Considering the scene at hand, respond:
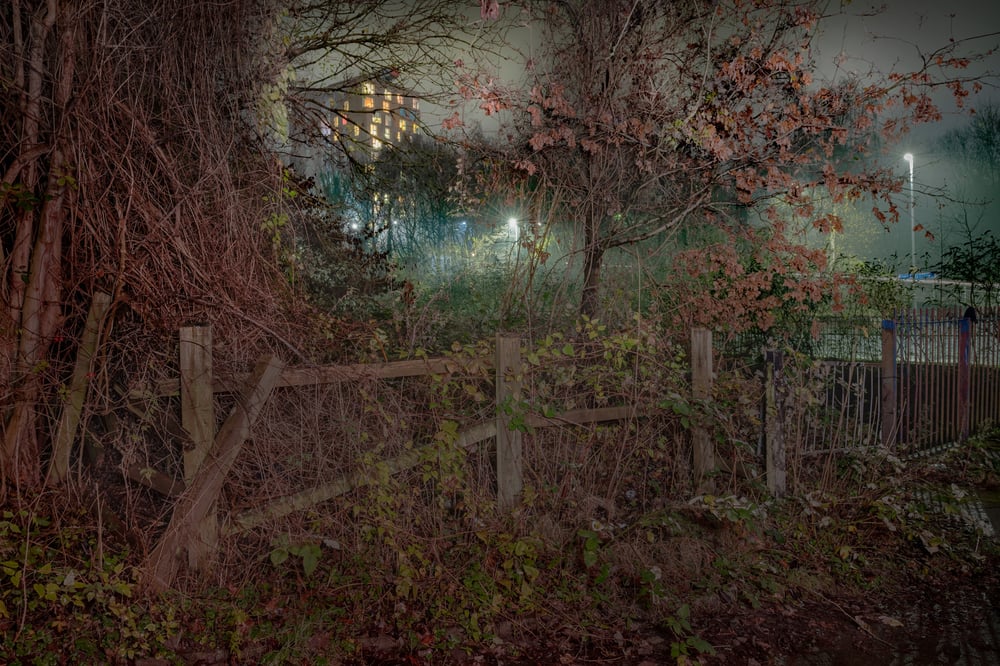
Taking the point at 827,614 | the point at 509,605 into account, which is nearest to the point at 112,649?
the point at 509,605

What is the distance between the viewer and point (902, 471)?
21.1ft

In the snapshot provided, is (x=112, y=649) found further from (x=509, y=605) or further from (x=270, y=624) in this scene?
(x=509, y=605)

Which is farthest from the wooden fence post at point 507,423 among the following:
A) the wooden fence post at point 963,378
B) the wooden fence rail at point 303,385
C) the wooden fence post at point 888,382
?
the wooden fence post at point 963,378

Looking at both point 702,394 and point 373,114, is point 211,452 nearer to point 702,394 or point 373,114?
point 702,394

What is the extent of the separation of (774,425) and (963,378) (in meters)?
4.94

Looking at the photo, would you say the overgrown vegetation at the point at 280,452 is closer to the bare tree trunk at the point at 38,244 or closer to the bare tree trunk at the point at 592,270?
the bare tree trunk at the point at 38,244

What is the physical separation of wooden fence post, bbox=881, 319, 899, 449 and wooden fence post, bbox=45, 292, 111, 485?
7.52 m

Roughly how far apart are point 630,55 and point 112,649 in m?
7.52

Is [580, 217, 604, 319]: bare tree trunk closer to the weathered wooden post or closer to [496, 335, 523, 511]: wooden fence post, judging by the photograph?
[496, 335, 523, 511]: wooden fence post

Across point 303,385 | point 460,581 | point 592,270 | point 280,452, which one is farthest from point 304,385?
point 592,270

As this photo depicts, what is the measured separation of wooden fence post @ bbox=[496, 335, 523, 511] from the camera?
4938 mm

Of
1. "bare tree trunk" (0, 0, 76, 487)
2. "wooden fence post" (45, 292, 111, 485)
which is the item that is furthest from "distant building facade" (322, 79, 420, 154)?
"wooden fence post" (45, 292, 111, 485)

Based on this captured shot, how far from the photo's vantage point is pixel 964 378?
9.01m

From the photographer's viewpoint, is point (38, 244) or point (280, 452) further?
point (38, 244)
